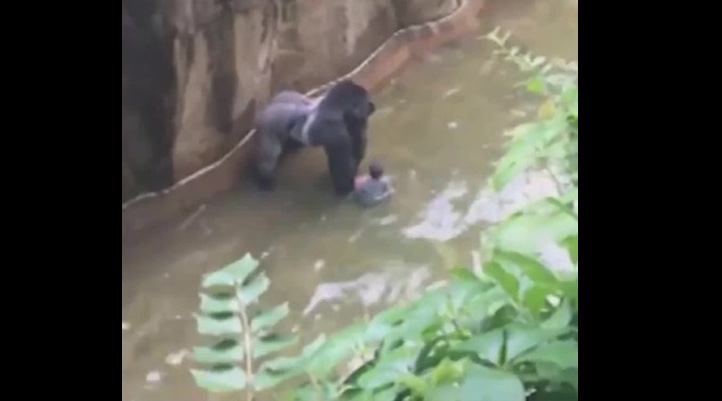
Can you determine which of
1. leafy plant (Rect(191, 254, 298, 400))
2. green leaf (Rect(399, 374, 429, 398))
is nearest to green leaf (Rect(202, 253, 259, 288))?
leafy plant (Rect(191, 254, 298, 400))

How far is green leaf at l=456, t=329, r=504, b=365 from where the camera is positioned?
486 millimetres

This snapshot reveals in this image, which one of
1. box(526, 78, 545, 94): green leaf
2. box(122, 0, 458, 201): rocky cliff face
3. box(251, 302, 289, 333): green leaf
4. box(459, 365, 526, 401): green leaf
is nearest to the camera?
box(459, 365, 526, 401): green leaf

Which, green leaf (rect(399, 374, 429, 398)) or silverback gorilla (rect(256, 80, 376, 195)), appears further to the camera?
silverback gorilla (rect(256, 80, 376, 195))

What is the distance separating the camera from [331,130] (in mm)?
914

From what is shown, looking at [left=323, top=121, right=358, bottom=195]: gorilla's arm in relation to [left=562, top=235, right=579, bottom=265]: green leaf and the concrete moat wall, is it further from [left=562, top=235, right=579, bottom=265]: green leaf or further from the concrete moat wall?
[left=562, top=235, right=579, bottom=265]: green leaf

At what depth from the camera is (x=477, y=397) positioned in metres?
0.45

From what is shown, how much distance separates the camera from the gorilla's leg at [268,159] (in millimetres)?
911

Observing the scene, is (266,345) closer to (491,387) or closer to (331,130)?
(491,387)

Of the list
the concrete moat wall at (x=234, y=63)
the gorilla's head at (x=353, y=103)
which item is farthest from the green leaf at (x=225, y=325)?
the gorilla's head at (x=353, y=103)

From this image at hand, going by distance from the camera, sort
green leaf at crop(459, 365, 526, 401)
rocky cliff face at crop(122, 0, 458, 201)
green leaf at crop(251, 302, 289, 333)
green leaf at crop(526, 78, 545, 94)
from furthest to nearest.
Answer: rocky cliff face at crop(122, 0, 458, 201), green leaf at crop(526, 78, 545, 94), green leaf at crop(251, 302, 289, 333), green leaf at crop(459, 365, 526, 401)

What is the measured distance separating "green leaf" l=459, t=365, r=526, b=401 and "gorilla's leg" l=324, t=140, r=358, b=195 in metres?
0.45
